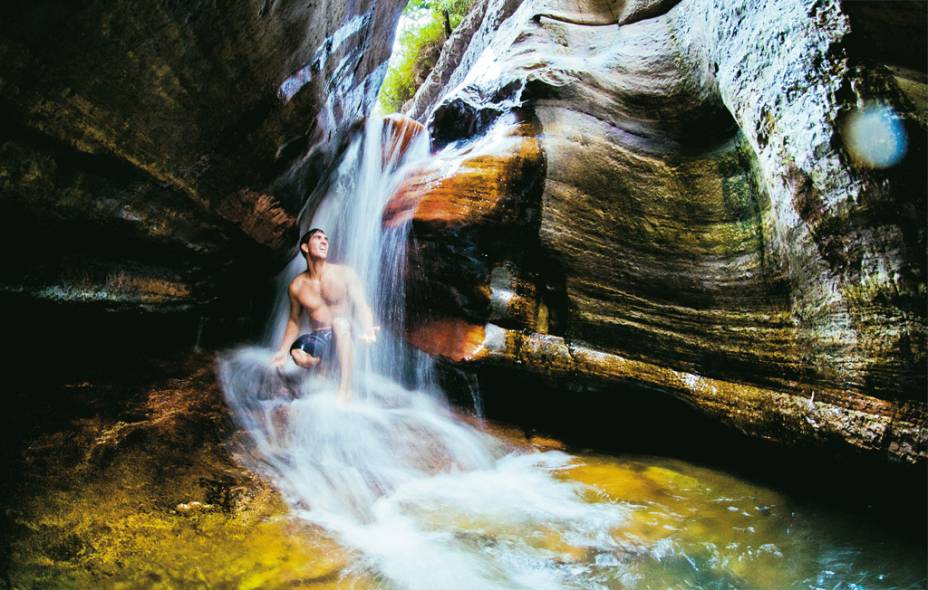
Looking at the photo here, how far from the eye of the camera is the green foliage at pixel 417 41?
39.5 feet

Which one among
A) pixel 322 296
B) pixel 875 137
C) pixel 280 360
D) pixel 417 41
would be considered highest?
pixel 417 41

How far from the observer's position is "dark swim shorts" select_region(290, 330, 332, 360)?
16.3 ft

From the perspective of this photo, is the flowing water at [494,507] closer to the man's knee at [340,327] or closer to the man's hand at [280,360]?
the man's hand at [280,360]

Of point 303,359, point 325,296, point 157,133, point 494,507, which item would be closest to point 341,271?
point 325,296

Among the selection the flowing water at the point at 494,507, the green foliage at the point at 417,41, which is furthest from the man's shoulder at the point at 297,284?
the green foliage at the point at 417,41

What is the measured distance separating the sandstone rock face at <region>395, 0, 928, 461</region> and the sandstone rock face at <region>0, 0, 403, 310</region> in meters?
1.70

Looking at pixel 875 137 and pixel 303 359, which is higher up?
pixel 875 137

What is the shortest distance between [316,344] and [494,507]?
2777mm

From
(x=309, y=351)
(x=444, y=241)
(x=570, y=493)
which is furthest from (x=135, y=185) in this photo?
(x=570, y=493)

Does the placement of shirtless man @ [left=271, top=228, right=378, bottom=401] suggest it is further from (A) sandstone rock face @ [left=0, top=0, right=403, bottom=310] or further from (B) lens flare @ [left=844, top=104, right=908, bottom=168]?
(B) lens flare @ [left=844, top=104, right=908, bottom=168]

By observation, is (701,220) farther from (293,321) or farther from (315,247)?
(293,321)

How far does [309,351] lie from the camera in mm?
4969

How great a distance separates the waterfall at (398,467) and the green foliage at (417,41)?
24.5ft

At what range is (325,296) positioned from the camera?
556cm
